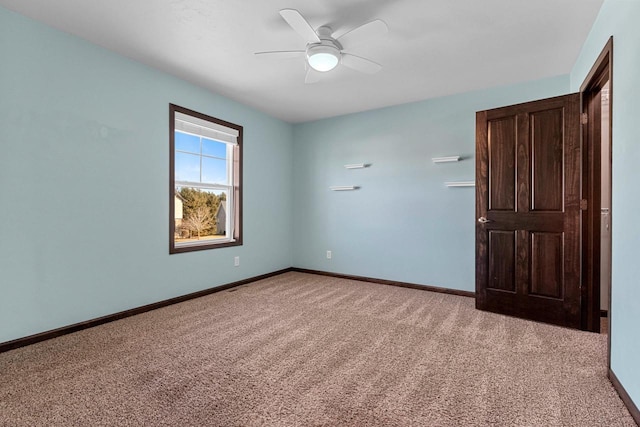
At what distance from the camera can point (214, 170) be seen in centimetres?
404

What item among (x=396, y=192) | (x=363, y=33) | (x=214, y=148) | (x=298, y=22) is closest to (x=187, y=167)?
(x=214, y=148)

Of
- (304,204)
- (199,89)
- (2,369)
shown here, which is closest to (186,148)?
(199,89)

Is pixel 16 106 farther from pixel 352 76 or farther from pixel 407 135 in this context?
pixel 407 135

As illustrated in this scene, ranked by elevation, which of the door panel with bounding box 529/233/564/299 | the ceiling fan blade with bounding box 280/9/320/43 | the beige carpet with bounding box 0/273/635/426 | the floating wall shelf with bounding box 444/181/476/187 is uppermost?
the ceiling fan blade with bounding box 280/9/320/43

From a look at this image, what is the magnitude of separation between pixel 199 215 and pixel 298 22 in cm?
268

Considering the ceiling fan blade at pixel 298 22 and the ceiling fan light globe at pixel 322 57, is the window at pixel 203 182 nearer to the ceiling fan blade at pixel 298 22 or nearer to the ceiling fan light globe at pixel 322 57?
the ceiling fan light globe at pixel 322 57

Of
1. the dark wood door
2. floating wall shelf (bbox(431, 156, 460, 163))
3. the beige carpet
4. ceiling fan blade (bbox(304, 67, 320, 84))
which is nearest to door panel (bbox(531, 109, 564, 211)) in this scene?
the dark wood door

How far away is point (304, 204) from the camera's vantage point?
5.11 meters

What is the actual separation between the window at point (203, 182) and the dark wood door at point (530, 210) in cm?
301

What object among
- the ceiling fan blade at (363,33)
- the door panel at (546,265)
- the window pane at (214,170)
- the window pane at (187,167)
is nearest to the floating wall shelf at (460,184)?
the door panel at (546,265)

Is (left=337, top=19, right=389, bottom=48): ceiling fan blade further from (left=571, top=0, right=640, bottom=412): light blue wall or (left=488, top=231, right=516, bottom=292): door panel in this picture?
(left=488, top=231, right=516, bottom=292): door panel

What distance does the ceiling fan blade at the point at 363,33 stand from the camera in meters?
2.07

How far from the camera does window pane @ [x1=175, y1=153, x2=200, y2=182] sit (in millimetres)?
3594

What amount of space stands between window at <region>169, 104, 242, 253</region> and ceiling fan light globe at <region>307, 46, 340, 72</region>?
5.81 feet
